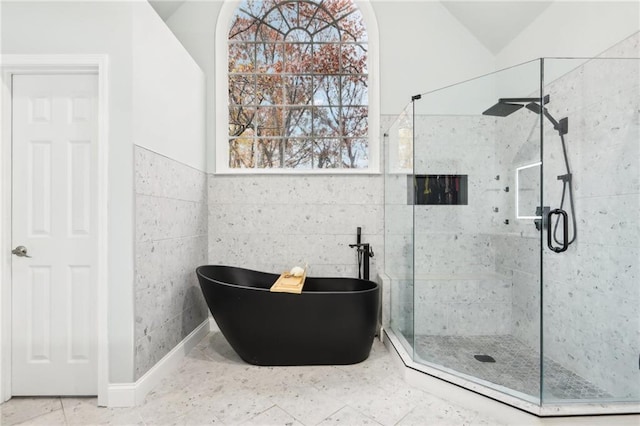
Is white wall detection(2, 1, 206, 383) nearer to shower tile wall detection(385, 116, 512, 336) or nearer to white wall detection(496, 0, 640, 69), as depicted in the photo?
shower tile wall detection(385, 116, 512, 336)

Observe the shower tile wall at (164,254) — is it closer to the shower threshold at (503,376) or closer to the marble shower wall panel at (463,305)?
the shower threshold at (503,376)

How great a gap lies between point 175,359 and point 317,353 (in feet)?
3.53

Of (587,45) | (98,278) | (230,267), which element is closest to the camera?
(98,278)

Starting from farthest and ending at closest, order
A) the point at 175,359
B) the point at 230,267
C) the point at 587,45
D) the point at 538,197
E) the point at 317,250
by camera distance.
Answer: the point at 317,250 → the point at 230,267 → the point at 175,359 → the point at 587,45 → the point at 538,197

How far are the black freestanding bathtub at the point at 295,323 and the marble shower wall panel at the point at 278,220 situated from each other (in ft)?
2.62

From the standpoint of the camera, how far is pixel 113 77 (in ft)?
6.31

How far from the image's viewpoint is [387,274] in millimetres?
3150

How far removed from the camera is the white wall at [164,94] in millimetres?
1992

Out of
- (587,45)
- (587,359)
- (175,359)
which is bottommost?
(175,359)

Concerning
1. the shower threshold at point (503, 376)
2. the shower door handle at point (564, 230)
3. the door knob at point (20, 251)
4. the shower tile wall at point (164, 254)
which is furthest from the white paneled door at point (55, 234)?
the shower door handle at point (564, 230)

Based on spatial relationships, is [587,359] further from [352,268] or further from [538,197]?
[352,268]

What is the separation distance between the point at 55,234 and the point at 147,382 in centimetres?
111

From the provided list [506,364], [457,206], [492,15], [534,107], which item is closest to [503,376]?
[506,364]

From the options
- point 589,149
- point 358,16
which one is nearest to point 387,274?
point 589,149
